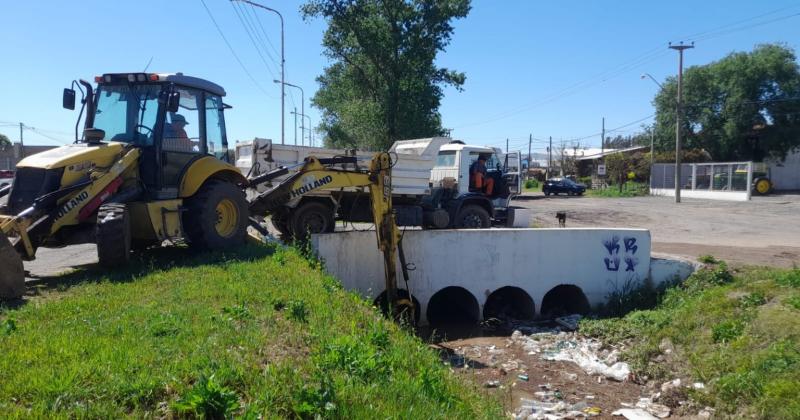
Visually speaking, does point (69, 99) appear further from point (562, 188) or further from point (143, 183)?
point (562, 188)

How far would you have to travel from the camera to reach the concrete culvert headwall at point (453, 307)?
13727mm

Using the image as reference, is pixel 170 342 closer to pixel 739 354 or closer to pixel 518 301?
pixel 739 354

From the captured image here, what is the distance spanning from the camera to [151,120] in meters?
8.83

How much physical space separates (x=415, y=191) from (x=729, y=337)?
7639 mm

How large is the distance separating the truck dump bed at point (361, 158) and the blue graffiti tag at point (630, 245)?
4.96 metres

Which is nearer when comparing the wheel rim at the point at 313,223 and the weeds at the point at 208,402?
the weeds at the point at 208,402

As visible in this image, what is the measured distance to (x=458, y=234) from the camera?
13219 millimetres

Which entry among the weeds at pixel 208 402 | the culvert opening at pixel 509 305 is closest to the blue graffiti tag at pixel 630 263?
the culvert opening at pixel 509 305

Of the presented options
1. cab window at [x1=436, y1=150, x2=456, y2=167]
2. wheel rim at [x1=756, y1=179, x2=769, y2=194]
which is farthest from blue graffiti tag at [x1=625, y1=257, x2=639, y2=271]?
wheel rim at [x1=756, y1=179, x2=769, y2=194]

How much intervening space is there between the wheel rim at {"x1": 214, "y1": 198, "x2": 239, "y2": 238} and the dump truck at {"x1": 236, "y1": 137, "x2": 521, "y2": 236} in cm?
239

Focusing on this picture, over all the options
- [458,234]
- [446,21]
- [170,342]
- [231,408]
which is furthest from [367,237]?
[446,21]

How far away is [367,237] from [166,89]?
5469mm

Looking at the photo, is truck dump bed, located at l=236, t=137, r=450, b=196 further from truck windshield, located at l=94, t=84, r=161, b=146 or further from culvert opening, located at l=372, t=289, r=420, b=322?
truck windshield, located at l=94, t=84, r=161, b=146

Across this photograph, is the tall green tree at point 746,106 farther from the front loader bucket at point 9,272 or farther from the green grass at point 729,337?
the front loader bucket at point 9,272
